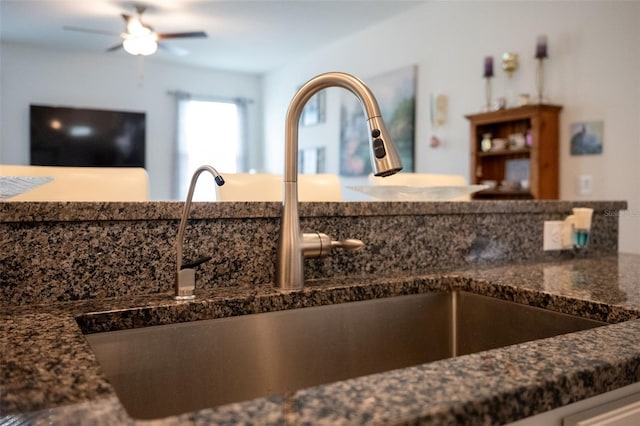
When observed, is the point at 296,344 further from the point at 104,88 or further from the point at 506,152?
the point at 104,88

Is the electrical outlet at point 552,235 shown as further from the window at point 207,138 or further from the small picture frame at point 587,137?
the window at point 207,138

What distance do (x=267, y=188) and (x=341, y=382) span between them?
1.47 meters

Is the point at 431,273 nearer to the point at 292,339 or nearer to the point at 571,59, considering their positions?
the point at 292,339

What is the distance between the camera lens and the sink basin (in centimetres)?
77

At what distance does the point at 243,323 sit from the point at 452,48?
144 inches

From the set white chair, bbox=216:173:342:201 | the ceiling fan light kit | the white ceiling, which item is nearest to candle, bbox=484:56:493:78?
the white ceiling

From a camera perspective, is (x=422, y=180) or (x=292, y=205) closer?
(x=292, y=205)

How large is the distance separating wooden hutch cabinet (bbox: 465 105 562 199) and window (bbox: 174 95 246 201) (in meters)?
3.49

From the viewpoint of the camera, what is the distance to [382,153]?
0.76m

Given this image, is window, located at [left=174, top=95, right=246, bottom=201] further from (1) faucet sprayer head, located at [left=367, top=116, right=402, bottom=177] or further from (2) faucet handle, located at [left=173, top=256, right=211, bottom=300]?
(1) faucet sprayer head, located at [left=367, top=116, right=402, bottom=177]

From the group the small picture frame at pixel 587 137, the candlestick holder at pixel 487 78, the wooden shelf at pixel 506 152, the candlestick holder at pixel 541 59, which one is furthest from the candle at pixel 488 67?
the small picture frame at pixel 587 137

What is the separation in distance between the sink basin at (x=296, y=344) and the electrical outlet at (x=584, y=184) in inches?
97.4

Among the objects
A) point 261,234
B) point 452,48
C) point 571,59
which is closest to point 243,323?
point 261,234

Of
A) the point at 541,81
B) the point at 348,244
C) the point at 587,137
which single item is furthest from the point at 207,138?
the point at 348,244
